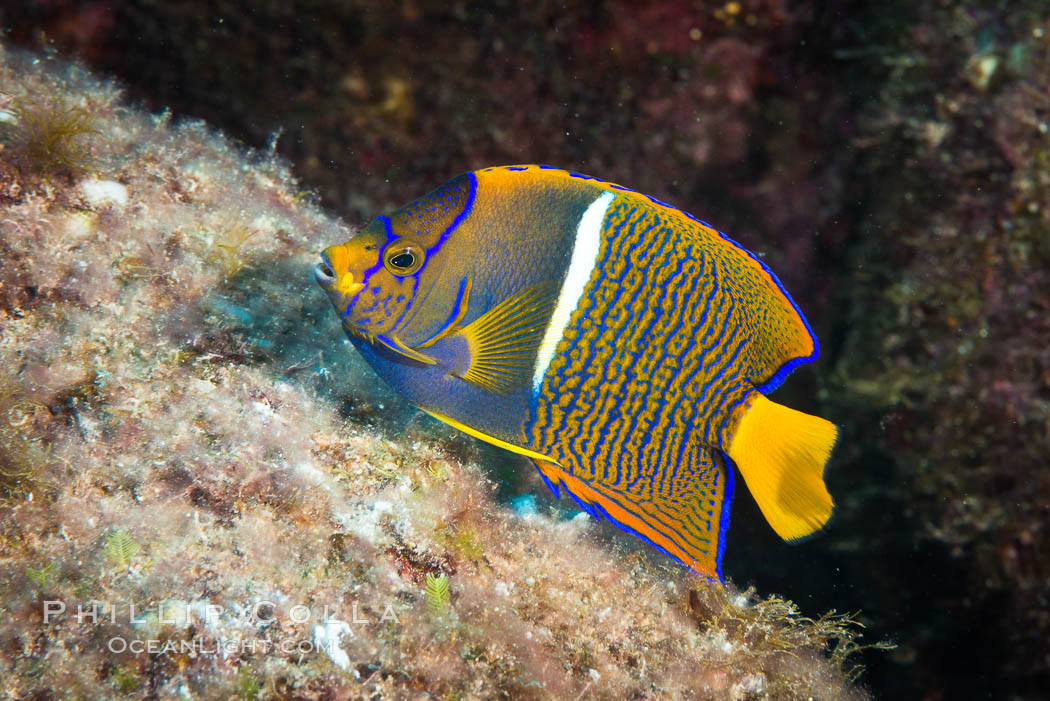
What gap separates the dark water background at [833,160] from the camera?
363 cm

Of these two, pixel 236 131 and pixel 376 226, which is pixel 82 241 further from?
pixel 236 131

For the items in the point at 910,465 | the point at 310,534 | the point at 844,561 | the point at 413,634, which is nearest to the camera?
the point at 413,634

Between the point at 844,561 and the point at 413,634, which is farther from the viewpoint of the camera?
the point at 844,561

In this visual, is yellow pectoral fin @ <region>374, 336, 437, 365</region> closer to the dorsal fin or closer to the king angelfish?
the king angelfish

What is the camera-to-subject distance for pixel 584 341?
1.89 m

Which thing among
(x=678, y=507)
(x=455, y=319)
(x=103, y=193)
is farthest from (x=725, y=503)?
(x=103, y=193)

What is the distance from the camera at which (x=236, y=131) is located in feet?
16.1

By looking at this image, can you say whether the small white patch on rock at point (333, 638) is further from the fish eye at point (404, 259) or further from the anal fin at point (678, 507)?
the fish eye at point (404, 259)

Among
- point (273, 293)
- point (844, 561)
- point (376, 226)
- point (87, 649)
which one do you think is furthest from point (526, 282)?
point (844, 561)

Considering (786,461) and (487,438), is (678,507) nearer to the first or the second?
(786,461)

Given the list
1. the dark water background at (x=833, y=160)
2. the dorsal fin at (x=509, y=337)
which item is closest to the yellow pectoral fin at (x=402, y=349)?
the dorsal fin at (x=509, y=337)

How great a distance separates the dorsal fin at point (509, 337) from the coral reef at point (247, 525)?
0.62m

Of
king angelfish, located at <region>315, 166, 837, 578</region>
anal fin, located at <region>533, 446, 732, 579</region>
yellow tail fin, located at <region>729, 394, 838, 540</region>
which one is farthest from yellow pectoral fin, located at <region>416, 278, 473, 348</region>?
yellow tail fin, located at <region>729, 394, 838, 540</region>

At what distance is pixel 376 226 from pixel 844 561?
15.2 ft
